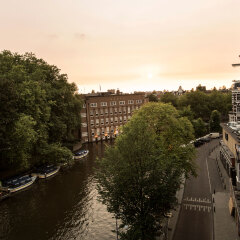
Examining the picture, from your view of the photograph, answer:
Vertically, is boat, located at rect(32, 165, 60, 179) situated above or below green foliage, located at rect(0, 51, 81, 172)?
below

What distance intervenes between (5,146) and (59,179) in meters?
11.4

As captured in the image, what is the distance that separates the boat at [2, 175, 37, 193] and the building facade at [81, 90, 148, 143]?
3778cm

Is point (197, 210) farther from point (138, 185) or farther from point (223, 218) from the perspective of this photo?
point (138, 185)

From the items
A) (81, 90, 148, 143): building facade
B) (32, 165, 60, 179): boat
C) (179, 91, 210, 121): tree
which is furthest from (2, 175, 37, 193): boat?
(179, 91, 210, 121): tree

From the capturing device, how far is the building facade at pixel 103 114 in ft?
260

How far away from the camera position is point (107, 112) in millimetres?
84375

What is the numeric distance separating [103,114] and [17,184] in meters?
48.0

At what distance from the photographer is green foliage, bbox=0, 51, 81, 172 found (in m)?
35.3

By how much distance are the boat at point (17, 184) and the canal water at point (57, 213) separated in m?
1.01

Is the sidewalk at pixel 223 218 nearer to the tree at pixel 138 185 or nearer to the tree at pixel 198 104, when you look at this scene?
the tree at pixel 138 185

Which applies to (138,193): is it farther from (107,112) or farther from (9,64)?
(107,112)

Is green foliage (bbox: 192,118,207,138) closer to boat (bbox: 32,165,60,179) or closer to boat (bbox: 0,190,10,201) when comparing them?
boat (bbox: 32,165,60,179)

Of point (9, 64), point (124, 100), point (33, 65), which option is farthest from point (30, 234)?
point (124, 100)

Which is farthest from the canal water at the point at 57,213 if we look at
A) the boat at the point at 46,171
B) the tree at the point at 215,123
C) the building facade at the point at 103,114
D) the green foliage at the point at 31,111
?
the tree at the point at 215,123
